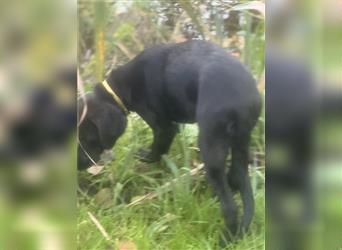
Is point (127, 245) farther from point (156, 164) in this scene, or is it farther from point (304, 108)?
point (304, 108)

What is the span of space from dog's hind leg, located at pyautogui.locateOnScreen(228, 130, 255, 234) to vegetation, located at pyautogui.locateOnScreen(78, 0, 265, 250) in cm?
2

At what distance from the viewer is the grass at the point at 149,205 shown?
1.66 meters

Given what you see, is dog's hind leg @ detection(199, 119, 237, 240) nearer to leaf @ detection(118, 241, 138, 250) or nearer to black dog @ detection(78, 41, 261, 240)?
black dog @ detection(78, 41, 261, 240)

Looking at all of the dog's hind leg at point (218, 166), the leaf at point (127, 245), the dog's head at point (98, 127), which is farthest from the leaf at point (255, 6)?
the leaf at point (127, 245)

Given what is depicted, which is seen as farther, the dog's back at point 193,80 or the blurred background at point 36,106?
the dog's back at point 193,80

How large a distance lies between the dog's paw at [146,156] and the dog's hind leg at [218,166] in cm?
11

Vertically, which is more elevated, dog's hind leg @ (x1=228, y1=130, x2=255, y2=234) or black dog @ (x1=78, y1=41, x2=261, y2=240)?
black dog @ (x1=78, y1=41, x2=261, y2=240)

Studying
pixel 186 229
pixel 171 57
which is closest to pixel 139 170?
pixel 186 229

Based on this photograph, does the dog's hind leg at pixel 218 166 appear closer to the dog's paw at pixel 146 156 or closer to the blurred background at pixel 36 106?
the dog's paw at pixel 146 156

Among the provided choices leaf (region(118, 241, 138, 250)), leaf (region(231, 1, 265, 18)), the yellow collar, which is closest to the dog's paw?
the yellow collar

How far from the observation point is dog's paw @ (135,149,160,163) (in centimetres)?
165

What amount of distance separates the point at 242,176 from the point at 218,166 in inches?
2.6

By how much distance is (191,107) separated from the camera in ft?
5.41

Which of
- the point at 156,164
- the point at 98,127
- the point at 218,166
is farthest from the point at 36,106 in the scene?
the point at 218,166
